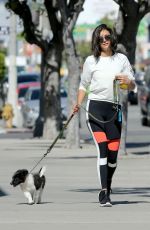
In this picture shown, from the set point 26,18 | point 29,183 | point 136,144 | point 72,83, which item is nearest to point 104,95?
point 29,183

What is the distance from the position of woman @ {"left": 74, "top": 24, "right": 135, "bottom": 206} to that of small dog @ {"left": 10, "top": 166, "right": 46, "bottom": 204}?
0.70 metres

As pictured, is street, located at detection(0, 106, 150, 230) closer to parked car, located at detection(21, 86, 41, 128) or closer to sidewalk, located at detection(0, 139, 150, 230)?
sidewalk, located at detection(0, 139, 150, 230)

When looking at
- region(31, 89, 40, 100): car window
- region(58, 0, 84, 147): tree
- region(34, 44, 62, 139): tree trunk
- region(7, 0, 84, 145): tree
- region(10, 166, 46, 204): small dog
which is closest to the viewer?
region(10, 166, 46, 204): small dog

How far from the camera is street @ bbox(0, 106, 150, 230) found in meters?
10.1

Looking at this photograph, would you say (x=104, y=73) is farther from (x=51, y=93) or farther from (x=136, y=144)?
(x=51, y=93)

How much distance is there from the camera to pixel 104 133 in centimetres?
1139

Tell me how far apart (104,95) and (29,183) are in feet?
4.23

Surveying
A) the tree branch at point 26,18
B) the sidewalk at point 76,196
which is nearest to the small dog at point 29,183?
the sidewalk at point 76,196

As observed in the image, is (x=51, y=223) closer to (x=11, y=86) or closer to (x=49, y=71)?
(x=49, y=71)

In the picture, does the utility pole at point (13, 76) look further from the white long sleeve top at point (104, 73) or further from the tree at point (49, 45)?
the white long sleeve top at point (104, 73)

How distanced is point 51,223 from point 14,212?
3.46 ft

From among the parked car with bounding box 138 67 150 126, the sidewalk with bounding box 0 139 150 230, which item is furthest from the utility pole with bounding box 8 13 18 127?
the sidewalk with bounding box 0 139 150 230

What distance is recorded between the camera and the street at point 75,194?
33.0 ft

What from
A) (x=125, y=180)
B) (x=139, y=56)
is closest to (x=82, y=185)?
(x=125, y=180)
